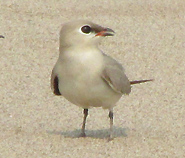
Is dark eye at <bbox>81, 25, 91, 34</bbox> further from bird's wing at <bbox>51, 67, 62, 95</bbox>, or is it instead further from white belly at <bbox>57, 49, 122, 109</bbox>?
bird's wing at <bbox>51, 67, 62, 95</bbox>

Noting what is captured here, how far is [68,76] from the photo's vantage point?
21.5 ft

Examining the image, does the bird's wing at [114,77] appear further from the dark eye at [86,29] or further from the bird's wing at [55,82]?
the bird's wing at [55,82]

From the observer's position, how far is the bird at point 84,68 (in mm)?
6496

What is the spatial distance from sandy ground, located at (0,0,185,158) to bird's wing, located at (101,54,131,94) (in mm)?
563

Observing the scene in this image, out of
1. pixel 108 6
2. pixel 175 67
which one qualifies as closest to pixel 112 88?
pixel 175 67

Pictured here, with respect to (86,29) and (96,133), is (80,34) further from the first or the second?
(96,133)

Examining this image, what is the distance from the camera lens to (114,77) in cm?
672

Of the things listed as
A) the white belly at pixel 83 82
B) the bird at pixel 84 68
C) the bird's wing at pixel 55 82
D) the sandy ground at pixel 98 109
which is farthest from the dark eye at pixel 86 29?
the sandy ground at pixel 98 109

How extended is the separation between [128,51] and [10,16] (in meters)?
2.07

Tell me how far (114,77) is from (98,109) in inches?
52.6

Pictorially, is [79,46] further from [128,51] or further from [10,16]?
[10,16]

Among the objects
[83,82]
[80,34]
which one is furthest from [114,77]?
[80,34]

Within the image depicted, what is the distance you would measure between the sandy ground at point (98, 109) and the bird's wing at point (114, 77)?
563mm

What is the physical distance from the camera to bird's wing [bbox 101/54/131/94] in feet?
21.7
